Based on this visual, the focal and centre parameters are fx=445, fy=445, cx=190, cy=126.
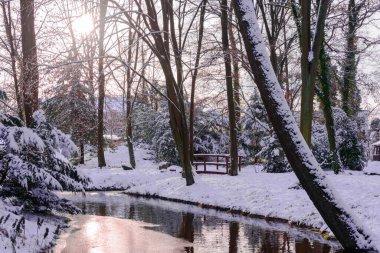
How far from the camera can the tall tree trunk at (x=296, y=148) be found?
837 cm

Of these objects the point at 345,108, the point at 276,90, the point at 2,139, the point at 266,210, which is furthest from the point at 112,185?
the point at 276,90

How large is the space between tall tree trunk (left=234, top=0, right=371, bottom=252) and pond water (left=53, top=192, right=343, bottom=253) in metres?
1.44

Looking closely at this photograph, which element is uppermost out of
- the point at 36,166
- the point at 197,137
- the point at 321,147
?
the point at 197,137

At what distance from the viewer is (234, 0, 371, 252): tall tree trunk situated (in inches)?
329

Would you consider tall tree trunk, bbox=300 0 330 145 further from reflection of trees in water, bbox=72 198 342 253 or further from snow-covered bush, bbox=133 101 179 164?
snow-covered bush, bbox=133 101 179 164

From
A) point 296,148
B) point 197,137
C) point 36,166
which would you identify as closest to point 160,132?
point 197,137

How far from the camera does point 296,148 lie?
8391mm

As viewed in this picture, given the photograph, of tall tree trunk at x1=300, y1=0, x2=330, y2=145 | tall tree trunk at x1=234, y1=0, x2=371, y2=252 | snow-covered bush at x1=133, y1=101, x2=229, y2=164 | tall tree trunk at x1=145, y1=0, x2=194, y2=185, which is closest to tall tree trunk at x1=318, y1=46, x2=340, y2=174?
tall tree trunk at x1=300, y1=0, x2=330, y2=145

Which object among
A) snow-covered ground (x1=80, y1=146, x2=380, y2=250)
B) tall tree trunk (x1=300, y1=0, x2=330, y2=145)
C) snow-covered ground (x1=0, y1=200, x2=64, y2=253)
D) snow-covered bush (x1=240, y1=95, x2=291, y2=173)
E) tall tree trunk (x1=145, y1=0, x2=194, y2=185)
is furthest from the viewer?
snow-covered bush (x1=240, y1=95, x2=291, y2=173)

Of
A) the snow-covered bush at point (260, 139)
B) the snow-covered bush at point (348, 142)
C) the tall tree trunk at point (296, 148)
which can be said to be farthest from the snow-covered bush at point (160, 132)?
the tall tree trunk at point (296, 148)

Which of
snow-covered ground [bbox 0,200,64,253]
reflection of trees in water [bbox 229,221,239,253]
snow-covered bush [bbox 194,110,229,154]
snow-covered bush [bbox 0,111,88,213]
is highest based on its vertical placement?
snow-covered bush [bbox 194,110,229,154]

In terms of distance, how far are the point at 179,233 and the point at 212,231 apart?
91cm

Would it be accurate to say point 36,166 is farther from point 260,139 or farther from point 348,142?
point 260,139

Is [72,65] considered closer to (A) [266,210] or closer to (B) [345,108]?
(A) [266,210]
